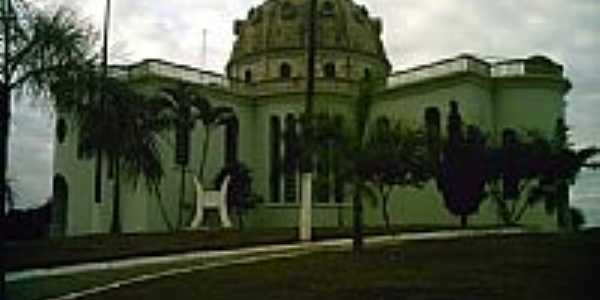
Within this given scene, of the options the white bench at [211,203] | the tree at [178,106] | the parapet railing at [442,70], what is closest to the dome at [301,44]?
the parapet railing at [442,70]

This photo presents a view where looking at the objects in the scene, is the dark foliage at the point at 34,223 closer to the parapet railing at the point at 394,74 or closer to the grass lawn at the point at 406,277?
the parapet railing at the point at 394,74

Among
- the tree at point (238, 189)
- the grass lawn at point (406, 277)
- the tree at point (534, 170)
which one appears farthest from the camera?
the tree at point (238, 189)

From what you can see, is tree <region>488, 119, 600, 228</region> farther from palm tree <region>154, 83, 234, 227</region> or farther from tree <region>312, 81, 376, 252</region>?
tree <region>312, 81, 376, 252</region>

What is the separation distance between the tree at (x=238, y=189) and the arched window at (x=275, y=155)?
12.5ft

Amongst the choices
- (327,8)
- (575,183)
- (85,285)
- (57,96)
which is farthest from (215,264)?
(327,8)

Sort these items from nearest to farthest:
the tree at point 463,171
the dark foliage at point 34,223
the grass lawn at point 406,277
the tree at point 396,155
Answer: the grass lawn at point 406,277 → the tree at point 396,155 → the tree at point 463,171 → the dark foliage at point 34,223

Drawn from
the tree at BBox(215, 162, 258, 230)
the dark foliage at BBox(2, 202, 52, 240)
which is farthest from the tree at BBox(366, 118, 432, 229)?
the dark foliage at BBox(2, 202, 52, 240)

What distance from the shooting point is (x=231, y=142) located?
178 feet

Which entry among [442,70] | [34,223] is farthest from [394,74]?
[34,223]

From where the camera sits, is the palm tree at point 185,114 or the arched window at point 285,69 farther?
the arched window at point 285,69

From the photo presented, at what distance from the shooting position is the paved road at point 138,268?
1577 centimetres

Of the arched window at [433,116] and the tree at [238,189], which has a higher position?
the arched window at [433,116]

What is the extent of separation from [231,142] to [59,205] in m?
11.2

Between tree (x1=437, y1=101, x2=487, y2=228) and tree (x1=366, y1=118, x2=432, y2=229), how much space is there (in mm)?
1264
